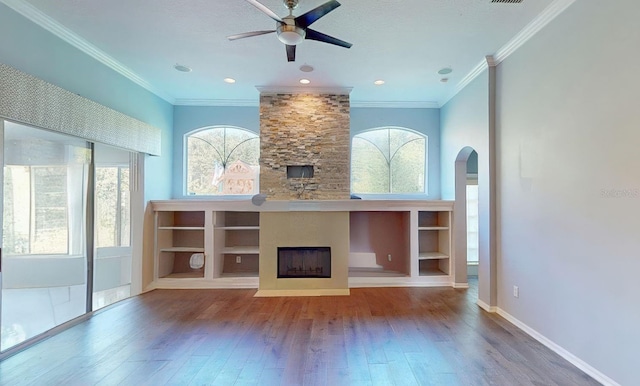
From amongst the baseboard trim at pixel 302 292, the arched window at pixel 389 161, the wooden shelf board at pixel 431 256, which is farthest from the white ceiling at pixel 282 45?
the baseboard trim at pixel 302 292

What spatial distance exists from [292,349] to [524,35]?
400 cm

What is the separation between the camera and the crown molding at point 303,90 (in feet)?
16.9

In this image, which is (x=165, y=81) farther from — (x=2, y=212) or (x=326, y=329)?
(x=326, y=329)

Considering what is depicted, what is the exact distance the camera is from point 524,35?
3275 millimetres

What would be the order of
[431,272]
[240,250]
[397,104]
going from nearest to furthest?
[240,250]
[431,272]
[397,104]

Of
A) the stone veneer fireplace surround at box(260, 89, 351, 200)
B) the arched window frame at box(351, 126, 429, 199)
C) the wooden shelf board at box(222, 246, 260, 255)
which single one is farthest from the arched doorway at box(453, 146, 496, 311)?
the wooden shelf board at box(222, 246, 260, 255)

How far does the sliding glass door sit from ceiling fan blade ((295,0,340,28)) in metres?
2.80

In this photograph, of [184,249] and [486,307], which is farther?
[184,249]

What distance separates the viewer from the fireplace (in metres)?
4.94

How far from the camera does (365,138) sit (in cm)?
600

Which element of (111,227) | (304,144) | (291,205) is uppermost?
(304,144)

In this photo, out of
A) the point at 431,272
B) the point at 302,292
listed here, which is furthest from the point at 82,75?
the point at 431,272

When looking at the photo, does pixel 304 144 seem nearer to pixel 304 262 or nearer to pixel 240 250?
pixel 304 262

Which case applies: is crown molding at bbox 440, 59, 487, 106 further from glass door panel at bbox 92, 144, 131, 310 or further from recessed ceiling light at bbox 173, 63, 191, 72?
glass door panel at bbox 92, 144, 131, 310
